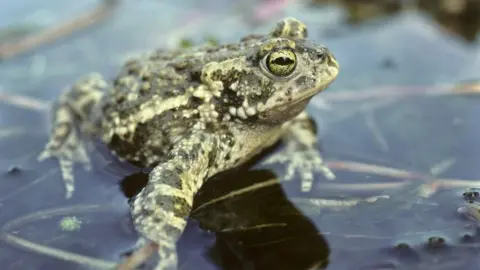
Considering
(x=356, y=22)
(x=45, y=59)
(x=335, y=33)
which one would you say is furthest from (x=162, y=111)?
(x=356, y=22)

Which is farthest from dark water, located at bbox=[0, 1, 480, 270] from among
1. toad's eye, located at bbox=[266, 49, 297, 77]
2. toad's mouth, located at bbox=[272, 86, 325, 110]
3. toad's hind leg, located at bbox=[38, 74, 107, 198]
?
toad's eye, located at bbox=[266, 49, 297, 77]

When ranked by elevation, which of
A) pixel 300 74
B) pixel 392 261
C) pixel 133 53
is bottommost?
pixel 392 261

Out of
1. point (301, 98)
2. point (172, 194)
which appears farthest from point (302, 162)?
point (172, 194)

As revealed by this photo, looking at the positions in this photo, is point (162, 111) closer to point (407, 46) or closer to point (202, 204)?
point (202, 204)

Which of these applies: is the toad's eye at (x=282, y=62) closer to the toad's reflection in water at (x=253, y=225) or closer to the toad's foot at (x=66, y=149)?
the toad's reflection in water at (x=253, y=225)

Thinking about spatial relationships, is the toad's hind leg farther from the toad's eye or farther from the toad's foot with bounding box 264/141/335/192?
the toad's eye

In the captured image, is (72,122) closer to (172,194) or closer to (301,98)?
(172,194)
